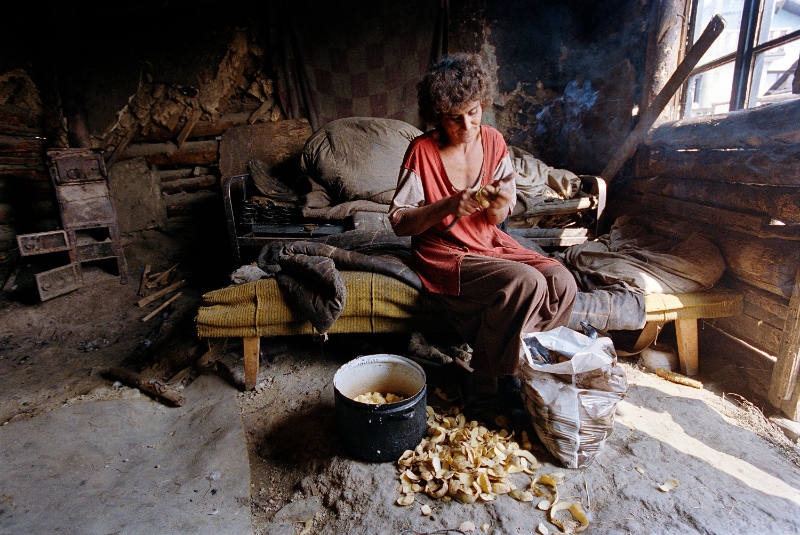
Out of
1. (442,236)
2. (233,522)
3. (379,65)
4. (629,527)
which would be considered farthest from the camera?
(379,65)

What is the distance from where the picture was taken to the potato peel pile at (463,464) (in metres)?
1.80

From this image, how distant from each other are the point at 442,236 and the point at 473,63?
873 mm

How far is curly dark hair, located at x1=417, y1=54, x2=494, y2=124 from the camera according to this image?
2.05m

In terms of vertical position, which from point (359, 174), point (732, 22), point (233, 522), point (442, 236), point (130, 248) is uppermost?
point (732, 22)

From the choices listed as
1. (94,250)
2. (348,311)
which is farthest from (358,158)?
(94,250)

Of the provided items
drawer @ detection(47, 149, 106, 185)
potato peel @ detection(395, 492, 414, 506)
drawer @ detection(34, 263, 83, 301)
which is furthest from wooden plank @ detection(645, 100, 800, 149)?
drawer @ detection(34, 263, 83, 301)

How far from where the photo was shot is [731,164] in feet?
8.73

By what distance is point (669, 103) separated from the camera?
3.64 m

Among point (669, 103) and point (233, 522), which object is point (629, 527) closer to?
point (233, 522)

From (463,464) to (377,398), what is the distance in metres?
0.50

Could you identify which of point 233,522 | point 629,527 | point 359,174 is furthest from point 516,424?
point 359,174

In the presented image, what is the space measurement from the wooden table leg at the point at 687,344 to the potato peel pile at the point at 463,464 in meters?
1.43

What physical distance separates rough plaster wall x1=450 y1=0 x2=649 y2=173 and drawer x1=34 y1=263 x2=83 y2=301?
4.43m

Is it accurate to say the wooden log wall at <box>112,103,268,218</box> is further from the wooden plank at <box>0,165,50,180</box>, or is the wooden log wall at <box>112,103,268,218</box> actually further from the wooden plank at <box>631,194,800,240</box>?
the wooden plank at <box>631,194,800,240</box>
